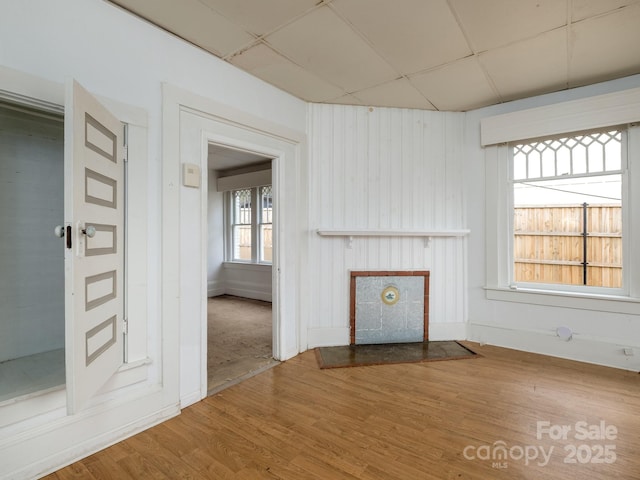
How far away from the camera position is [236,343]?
367cm

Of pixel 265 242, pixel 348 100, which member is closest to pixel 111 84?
pixel 348 100

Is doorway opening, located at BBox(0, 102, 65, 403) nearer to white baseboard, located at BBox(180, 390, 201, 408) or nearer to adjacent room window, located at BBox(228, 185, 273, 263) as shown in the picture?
white baseboard, located at BBox(180, 390, 201, 408)

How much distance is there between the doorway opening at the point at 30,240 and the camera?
2.61 meters

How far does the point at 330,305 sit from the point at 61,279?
2558mm

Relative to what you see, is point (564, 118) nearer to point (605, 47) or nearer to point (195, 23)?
point (605, 47)

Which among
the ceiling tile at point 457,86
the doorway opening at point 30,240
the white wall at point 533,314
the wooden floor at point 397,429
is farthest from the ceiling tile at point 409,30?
the wooden floor at point 397,429

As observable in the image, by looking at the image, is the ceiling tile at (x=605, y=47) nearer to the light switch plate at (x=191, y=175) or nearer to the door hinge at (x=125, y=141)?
the light switch plate at (x=191, y=175)

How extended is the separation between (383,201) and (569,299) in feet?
6.87

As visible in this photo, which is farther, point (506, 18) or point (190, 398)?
point (190, 398)

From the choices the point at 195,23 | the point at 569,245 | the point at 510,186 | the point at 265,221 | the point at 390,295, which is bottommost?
the point at 390,295

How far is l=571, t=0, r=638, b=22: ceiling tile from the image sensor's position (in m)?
2.02

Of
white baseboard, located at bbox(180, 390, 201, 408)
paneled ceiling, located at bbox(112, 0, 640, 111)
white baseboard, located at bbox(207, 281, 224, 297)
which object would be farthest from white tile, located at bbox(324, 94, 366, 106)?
white baseboard, located at bbox(207, 281, 224, 297)

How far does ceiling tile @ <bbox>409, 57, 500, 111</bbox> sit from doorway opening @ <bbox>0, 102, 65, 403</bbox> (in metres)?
3.28

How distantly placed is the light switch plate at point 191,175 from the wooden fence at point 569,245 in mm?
3323
